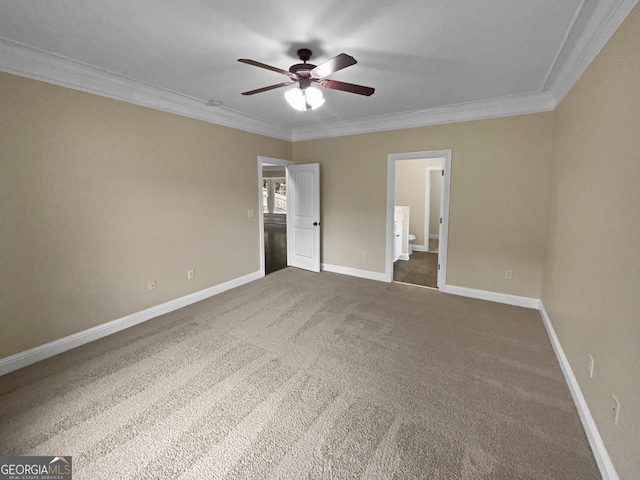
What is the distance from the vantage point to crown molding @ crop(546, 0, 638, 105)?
5.19 feet

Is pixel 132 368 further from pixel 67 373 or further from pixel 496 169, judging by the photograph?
pixel 496 169

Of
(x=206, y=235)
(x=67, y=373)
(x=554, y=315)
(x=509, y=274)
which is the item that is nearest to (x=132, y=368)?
(x=67, y=373)

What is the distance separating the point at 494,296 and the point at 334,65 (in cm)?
357

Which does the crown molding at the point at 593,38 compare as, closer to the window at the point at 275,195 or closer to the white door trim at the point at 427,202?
the white door trim at the point at 427,202

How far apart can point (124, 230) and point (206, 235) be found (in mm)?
1040

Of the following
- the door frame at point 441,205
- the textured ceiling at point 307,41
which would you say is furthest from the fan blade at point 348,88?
the door frame at point 441,205

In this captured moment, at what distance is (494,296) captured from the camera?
377 cm

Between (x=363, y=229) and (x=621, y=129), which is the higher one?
(x=621, y=129)

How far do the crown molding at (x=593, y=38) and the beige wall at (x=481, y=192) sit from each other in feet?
2.61

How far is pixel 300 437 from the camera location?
166 cm

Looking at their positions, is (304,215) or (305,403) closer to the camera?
(305,403)

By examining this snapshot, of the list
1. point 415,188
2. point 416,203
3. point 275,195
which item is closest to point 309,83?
point 415,188

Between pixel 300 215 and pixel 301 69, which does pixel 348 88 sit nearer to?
pixel 301 69

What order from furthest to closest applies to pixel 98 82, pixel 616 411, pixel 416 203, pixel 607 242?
pixel 416 203 < pixel 98 82 < pixel 607 242 < pixel 616 411
